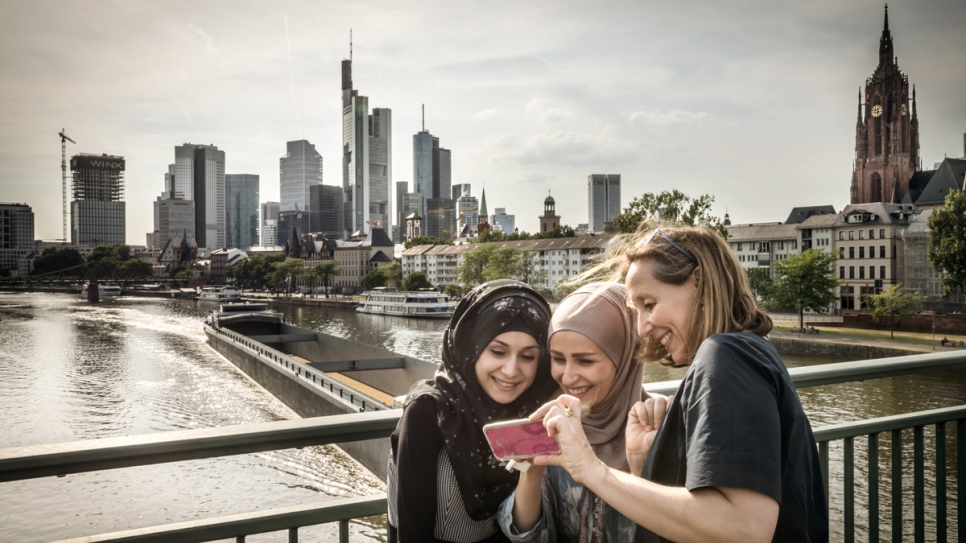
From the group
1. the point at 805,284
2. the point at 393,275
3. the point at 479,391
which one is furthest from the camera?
the point at 393,275

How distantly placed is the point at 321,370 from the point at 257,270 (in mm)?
97598

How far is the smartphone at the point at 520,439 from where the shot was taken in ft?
4.96

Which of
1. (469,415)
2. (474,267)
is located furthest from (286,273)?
(469,415)

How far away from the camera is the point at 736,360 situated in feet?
4.24

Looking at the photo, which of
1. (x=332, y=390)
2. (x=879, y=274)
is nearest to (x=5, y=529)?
(x=332, y=390)

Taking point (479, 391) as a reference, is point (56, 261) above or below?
above

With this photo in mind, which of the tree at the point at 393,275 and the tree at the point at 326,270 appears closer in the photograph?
the tree at the point at 393,275

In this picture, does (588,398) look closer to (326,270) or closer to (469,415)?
(469,415)

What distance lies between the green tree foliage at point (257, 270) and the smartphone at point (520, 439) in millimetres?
120199

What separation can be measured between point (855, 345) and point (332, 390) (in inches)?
1092

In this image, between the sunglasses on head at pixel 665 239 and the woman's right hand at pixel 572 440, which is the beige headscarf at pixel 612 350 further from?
the woman's right hand at pixel 572 440

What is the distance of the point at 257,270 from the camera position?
121 metres

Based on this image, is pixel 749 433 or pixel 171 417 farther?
pixel 171 417

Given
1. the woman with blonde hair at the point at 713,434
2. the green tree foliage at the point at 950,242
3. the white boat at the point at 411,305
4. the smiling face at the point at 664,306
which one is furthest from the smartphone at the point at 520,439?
the white boat at the point at 411,305
